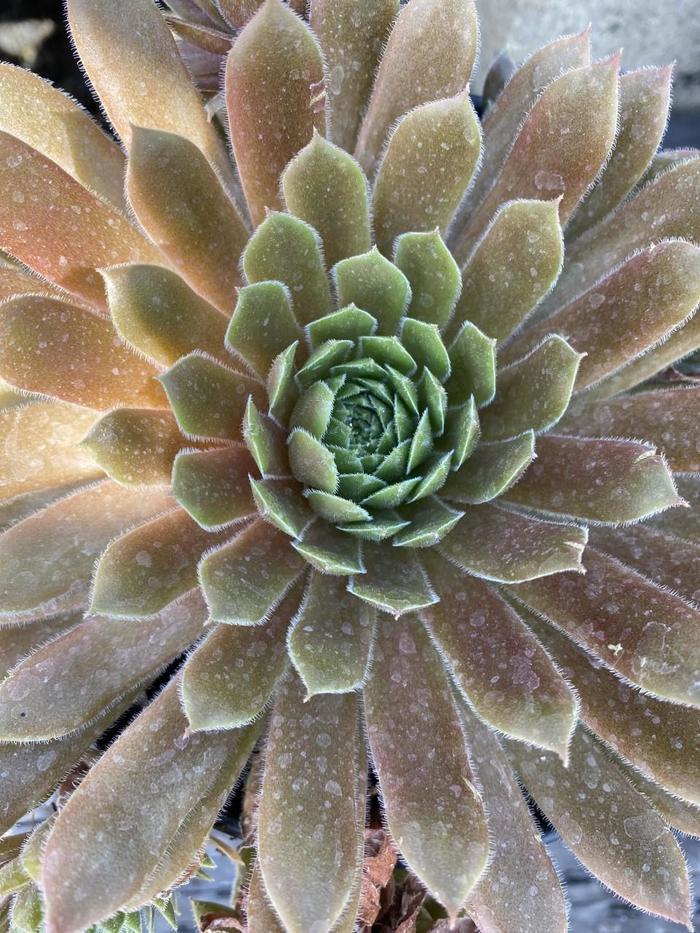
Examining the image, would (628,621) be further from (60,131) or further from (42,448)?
(60,131)

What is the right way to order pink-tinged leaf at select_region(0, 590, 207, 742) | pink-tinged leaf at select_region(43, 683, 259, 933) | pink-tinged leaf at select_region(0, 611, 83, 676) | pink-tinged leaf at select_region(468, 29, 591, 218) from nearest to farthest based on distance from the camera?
pink-tinged leaf at select_region(43, 683, 259, 933) < pink-tinged leaf at select_region(0, 590, 207, 742) < pink-tinged leaf at select_region(0, 611, 83, 676) < pink-tinged leaf at select_region(468, 29, 591, 218)

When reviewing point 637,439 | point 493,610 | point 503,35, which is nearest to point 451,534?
point 493,610

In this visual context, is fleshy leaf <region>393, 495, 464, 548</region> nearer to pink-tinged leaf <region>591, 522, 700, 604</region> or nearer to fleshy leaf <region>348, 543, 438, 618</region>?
fleshy leaf <region>348, 543, 438, 618</region>

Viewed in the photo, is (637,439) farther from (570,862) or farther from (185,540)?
(570,862)

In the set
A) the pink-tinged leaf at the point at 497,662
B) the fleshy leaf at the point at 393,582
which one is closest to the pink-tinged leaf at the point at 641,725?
the pink-tinged leaf at the point at 497,662

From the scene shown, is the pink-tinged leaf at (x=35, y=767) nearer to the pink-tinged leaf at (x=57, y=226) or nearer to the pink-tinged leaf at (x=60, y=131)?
the pink-tinged leaf at (x=57, y=226)

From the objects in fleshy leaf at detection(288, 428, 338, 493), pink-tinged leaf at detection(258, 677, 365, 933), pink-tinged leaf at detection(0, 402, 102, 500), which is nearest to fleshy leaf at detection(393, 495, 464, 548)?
fleshy leaf at detection(288, 428, 338, 493)

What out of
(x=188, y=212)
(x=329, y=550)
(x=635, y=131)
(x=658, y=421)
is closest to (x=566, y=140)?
(x=635, y=131)
